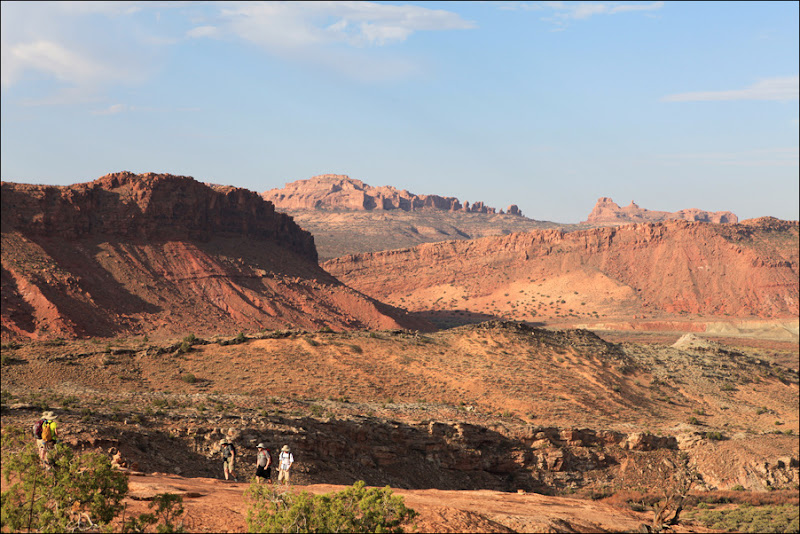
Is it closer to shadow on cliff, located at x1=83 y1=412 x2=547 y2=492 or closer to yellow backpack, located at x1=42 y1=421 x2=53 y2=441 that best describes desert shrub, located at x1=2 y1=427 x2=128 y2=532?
yellow backpack, located at x1=42 y1=421 x2=53 y2=441

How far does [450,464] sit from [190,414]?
8.79m

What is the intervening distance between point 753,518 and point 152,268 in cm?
4775

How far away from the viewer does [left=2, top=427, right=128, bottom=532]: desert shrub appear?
9383 mm

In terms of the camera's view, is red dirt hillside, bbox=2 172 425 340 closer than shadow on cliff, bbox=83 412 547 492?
No

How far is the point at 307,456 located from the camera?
21094mm

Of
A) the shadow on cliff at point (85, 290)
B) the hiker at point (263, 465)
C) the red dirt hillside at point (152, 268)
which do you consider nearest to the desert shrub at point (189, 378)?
the hiker at point (263, 465)

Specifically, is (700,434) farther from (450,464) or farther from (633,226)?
(633,226)

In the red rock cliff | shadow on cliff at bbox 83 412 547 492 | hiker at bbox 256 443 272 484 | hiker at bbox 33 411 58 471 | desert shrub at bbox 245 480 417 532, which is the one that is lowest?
shadow on cliff at bbox 83 412 547 492

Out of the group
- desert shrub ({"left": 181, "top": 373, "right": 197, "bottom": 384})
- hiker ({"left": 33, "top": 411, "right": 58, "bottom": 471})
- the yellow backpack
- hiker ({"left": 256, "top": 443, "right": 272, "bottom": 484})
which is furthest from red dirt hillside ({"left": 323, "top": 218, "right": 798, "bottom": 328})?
the yellow backpack

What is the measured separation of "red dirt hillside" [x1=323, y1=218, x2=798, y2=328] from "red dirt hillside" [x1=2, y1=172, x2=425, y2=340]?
3562 cm

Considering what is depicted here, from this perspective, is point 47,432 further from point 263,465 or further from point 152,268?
point 152,268

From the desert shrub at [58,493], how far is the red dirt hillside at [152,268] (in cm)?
3891

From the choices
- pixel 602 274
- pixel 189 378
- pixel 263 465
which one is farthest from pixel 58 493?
pixel 602 274

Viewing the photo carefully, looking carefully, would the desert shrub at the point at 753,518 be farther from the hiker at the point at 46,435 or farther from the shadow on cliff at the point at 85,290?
the shadow on cliff at the point at 85,290
